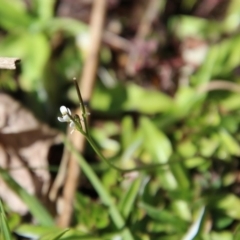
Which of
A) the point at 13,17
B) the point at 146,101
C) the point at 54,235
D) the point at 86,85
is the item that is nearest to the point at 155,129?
the point at 146,101

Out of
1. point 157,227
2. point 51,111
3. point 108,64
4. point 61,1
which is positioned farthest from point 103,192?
point 61,1

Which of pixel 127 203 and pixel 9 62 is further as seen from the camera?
pixel 127 203

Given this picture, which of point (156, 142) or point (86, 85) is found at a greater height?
point (86, 85)

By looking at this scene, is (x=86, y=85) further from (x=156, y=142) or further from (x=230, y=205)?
(x=230, y=205)

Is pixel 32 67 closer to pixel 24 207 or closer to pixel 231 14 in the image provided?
pixel 24 207

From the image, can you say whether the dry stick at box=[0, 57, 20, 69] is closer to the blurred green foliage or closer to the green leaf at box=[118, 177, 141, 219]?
the blurred green foliage

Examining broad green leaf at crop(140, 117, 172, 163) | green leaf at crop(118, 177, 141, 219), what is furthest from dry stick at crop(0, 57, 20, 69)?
broad green leaf at crop(140, 117, 172, 163)
